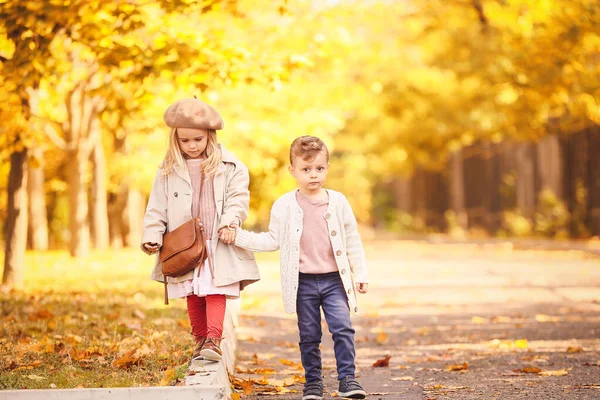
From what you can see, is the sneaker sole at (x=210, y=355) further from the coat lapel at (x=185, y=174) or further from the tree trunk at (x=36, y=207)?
the tree trunk at (x=36, y=207)

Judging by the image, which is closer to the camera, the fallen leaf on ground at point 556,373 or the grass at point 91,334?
the grass at point 91,334

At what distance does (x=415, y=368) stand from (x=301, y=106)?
13.6m

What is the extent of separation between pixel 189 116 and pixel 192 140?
0.16 meters

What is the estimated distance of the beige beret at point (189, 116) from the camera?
6.43 meters

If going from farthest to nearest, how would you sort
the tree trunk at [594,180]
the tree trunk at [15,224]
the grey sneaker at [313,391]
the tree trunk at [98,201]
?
the tree trunk at [594,180]
the tree trunk at [98,201]
the tree trunk at [15,224]
the grey sneaker at [313,391]

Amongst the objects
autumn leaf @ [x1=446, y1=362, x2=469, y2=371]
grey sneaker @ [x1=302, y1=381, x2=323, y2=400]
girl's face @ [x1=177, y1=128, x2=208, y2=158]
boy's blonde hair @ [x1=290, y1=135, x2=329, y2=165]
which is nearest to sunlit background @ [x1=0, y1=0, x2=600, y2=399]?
autumn leaf @ [x1=446, y1=362, x2=469, y2=371]

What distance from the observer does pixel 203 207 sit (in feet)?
21.3

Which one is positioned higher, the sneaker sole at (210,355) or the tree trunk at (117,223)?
the tree trunk at (117,223)

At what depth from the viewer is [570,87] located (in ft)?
62.5

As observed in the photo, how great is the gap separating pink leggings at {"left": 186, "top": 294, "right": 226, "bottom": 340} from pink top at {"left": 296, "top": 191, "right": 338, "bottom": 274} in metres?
0.57

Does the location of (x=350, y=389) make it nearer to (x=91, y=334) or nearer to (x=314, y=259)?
(x=314, y=259)

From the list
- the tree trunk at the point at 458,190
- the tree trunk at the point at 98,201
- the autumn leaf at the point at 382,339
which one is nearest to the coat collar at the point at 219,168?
the autumn leaf at the point at 382,339

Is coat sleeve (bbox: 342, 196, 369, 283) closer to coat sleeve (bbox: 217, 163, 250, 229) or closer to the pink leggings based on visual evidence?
coat sleeve (bbox: 217, 163, 250, 229)

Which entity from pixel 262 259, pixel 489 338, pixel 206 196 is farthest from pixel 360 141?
pixel 206 196
